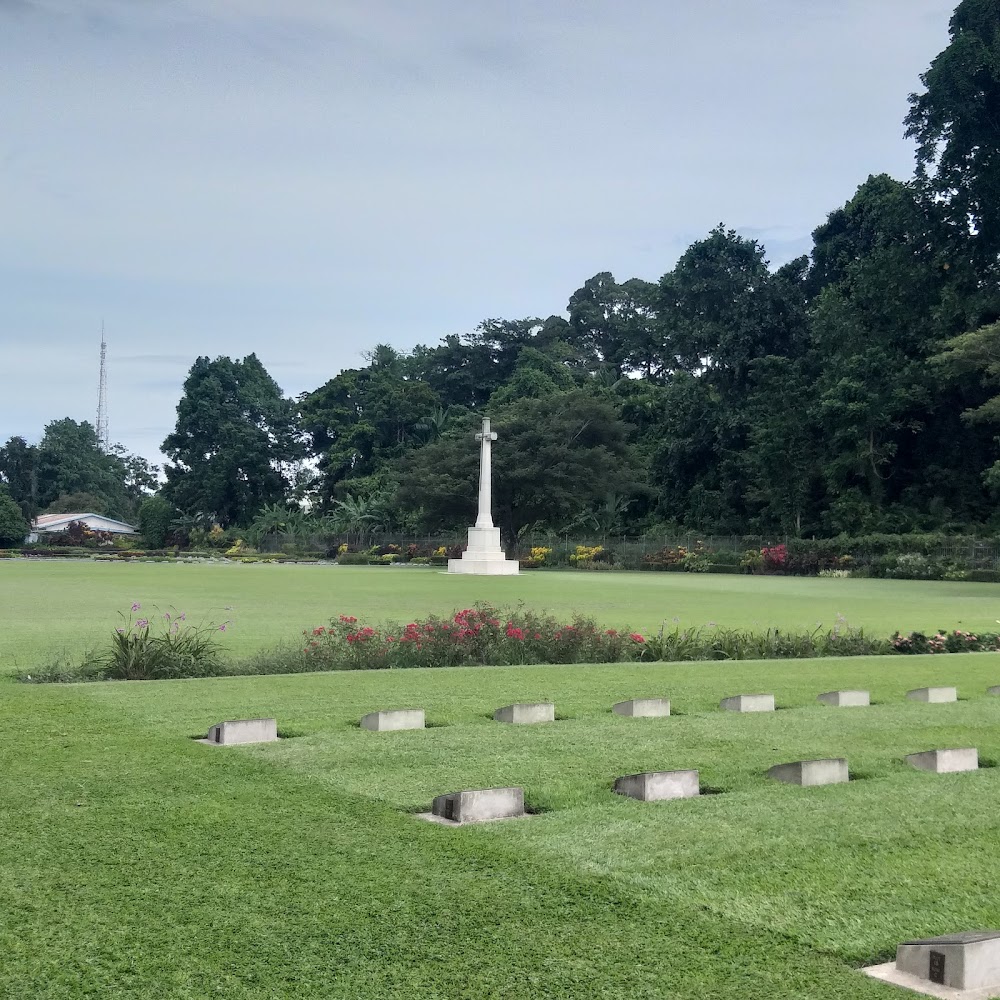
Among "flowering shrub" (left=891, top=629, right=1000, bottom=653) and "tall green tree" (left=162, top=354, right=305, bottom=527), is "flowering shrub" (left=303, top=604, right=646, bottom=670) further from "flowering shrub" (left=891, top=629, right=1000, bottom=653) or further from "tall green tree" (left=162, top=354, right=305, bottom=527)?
"tall green tree" (left=162, top=354, right=305, bottom=527)

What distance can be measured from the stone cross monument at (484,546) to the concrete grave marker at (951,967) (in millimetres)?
42887

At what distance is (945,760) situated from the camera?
6.45 m

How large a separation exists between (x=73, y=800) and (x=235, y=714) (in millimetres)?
2635

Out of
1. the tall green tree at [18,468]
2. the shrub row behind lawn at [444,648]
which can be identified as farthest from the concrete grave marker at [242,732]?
the tall green tree at [18,468]

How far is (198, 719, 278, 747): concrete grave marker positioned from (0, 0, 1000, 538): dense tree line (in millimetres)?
31669

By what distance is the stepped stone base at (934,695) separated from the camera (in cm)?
943

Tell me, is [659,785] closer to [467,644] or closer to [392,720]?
[392,720]

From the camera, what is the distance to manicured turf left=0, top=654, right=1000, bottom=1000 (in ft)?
11.5

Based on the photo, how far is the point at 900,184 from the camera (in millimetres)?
51500

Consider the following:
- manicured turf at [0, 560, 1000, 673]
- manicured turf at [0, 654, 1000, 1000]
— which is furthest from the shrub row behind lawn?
manicured turf at [0, 654, 1000, 1000]

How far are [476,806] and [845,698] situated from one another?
4939 millimetres

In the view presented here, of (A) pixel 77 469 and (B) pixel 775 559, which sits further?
(A) pixel 77 469

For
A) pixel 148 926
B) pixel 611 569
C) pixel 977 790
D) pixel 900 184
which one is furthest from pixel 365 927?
pixel 900 184

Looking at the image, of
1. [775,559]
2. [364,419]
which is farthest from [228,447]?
[775,559]
